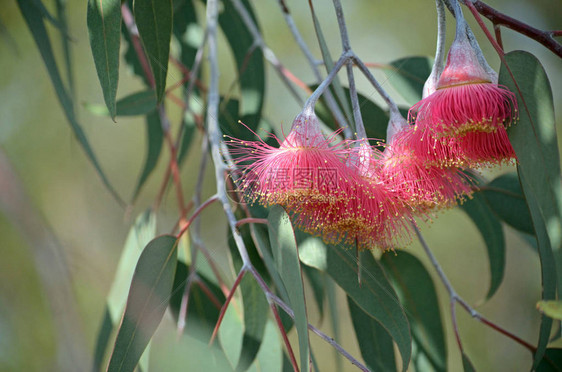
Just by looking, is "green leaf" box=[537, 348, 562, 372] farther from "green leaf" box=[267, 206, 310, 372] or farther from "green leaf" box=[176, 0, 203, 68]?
"green leaf" box=[176, 0, 203, 68]

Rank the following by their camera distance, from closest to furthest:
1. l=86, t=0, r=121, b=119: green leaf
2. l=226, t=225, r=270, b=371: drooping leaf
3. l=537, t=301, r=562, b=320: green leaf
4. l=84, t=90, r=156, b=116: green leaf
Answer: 1. l=537, t=301, r=562, b=320: green leaf
2. l=86, t=0, r=121, b=119: green leaf
3. l=226, t=225, r=270, b=371: drooping leaf
4. l=84, t=90, r=156, b=116: green leaf

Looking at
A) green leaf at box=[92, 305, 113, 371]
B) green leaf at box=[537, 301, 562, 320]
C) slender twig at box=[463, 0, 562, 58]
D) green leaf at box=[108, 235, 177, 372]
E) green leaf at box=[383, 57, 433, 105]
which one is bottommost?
green leaf at box=[92, 305, 113, 371]

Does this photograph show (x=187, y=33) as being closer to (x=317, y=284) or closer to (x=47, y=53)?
(x=47, y=53)

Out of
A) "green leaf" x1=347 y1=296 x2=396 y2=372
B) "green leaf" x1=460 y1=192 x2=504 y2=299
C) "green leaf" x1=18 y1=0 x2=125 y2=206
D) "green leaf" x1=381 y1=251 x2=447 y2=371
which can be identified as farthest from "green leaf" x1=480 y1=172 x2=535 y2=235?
"green leaf" x1=18 y1=0 x2=125 y2=206

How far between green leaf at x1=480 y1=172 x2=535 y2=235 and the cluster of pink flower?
1.23 feet

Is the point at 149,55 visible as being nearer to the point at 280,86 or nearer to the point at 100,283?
the point at 100,283

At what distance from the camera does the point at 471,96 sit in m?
0.46

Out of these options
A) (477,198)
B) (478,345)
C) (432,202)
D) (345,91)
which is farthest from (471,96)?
(478,345)

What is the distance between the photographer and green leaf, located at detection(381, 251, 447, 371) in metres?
0.86

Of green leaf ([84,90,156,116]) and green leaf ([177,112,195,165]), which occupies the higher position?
green leaf ([84,90,156,116])

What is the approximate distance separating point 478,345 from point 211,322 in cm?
93

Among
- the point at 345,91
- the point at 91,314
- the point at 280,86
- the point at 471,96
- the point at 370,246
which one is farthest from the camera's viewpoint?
the point at 91,314

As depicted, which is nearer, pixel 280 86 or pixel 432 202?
pixel 432 202

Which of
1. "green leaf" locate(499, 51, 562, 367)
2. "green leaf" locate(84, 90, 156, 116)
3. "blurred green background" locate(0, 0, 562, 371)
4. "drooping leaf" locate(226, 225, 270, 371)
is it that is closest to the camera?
"green leaf" locate(499, 51, 562, 367)
